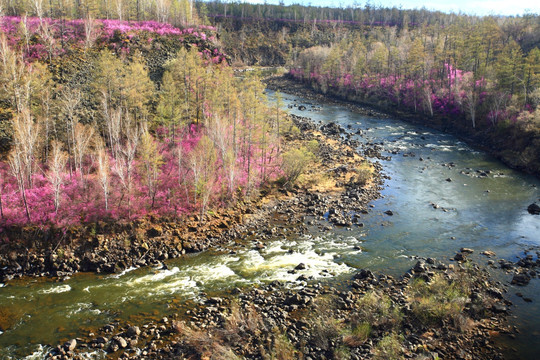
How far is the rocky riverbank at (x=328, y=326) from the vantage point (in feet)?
62.0

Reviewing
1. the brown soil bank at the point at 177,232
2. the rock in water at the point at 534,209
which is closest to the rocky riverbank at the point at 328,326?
the brown soil bank at the point at 177,232

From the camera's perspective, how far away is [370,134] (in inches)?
2717

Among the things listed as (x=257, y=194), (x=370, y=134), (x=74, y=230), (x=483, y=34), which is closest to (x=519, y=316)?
(x=257, y=194)

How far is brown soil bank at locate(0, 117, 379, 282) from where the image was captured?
90.2 feet

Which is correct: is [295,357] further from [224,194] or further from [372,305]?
[224,194]

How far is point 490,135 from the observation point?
60.4 meters

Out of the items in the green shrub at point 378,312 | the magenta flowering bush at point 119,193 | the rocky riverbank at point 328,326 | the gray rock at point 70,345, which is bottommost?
the gray rock at point 70,345

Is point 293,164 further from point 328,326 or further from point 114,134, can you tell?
point 328,326

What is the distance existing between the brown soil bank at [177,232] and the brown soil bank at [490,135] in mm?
22898

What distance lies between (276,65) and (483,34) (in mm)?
110117

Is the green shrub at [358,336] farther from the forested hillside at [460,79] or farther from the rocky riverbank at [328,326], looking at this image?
the forested hillside at [460,79]

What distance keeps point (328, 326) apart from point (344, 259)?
9588mm

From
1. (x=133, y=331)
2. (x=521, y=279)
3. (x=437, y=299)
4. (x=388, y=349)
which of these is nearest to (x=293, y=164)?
(x=437, y=299)

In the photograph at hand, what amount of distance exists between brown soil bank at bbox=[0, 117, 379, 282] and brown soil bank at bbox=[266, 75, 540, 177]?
22898 mm
